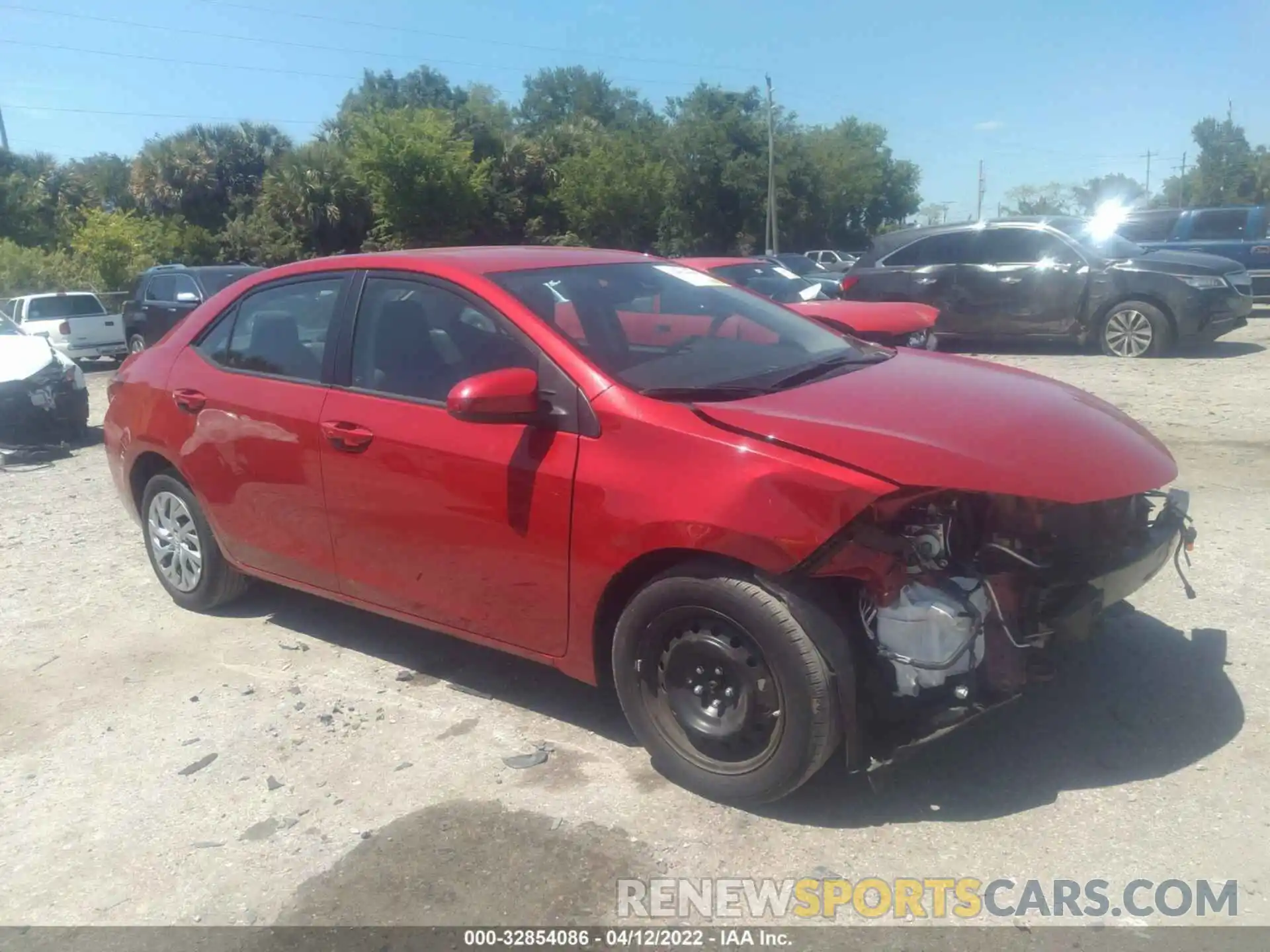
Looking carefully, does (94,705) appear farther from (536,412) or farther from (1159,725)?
(1159,725)

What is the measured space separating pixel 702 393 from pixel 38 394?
8.05 metres

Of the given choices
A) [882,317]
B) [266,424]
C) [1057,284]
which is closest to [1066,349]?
[1057,284]

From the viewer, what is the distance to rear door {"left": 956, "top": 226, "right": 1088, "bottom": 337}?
12.6 m

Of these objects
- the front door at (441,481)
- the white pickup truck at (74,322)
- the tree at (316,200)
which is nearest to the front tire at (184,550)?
the front door at (441,481)

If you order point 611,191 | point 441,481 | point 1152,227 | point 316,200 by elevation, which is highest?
point 611,191

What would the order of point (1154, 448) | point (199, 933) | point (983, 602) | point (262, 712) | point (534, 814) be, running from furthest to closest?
point (262, 712) → point (1154, 448) → point (534, 814) → point (983, 602) → point (199, 933)

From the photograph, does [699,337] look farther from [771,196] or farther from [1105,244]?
[771,196]

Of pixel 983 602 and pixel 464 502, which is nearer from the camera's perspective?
pixel 983 602

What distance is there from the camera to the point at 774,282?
13.2 m

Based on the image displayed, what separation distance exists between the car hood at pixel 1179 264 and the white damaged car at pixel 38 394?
36.0 feet

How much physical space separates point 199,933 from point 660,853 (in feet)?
4.19

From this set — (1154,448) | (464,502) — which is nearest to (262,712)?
(464,502)

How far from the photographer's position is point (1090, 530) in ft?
11.3

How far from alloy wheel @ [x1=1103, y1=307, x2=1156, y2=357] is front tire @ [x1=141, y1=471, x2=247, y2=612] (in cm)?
1051
